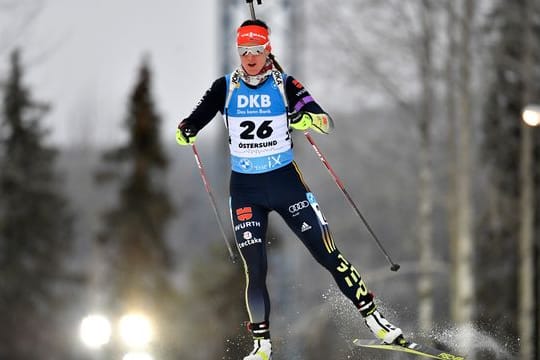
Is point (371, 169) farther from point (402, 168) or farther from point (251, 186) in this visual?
point (251, 186)

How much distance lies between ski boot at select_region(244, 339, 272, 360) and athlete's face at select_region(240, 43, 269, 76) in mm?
2257

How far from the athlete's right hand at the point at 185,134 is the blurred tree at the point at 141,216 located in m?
25.5

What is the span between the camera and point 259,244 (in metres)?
7.30

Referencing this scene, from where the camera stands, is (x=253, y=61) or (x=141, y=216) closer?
(x=253, y=61)

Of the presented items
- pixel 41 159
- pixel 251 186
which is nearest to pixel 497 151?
pixel 41 159

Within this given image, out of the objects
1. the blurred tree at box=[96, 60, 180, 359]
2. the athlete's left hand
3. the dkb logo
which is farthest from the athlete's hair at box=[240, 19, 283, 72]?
the blurred tree at box=[96, 60, 180, 359]

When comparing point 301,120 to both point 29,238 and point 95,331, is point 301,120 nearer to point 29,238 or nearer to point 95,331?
point 95,331

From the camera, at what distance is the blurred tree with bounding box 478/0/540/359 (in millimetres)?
20609

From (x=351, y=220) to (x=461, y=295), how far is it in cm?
2223

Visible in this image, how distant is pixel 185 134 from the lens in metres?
7.25

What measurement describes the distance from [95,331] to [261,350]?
146 inches

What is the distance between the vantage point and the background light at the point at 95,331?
10.5 meters

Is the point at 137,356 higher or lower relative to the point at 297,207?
lower

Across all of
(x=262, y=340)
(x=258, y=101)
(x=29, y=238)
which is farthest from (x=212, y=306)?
(x=258, y=101)
